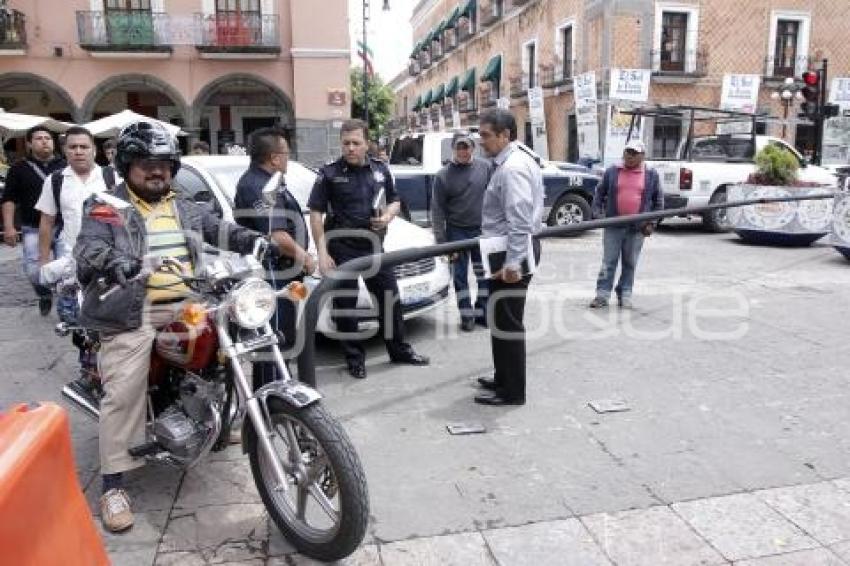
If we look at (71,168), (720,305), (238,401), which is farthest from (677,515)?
(71,168)

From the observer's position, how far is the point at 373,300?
523 centimetres

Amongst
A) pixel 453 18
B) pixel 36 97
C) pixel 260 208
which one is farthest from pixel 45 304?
pixel 453 18

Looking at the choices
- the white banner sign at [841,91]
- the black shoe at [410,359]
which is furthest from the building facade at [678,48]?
the black shoe at [410,359]

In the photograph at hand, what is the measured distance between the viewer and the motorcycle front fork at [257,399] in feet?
9.25

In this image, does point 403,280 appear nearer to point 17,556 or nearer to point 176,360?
point 176,360

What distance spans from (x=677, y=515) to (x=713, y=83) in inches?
1013

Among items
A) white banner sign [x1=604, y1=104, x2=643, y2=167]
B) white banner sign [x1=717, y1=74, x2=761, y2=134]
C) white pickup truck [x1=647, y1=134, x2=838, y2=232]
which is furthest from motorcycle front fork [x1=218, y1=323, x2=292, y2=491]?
white banner sign [x1=717, y1=74, x2=761, y2=134]

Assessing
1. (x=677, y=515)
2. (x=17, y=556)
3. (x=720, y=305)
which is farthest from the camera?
(x=720, y=305)

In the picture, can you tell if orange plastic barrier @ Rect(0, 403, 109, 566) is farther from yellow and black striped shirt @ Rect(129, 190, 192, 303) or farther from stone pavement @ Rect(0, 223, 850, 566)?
yellow and black striped shirt @ Rect(129, 190, 192, 303)

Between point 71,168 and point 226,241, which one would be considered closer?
point 226,241

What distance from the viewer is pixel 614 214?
7.24m

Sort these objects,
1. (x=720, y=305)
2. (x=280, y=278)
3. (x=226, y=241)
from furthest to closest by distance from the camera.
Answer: (x=720, y=305) → (x=280, y=278) → (x=226, y=241)

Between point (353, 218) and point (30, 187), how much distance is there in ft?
12.3

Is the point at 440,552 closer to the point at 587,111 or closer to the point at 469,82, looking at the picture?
the point at 587,111
